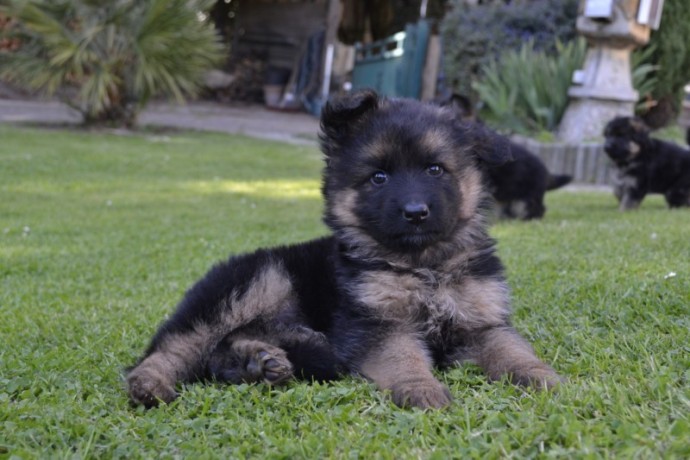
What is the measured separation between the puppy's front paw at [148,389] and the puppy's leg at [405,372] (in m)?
0.72

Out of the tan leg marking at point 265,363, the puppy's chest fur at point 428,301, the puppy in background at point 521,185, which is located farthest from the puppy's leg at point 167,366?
the puppy in background at point 521,185

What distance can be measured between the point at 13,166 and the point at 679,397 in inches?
406

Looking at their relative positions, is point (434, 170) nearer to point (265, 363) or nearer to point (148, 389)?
point (265, 363)

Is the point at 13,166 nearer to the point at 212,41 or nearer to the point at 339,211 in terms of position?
the point at 212,41

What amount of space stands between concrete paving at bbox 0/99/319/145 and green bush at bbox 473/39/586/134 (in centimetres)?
446

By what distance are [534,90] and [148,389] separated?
35.5 feet

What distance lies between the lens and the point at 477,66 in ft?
50.0

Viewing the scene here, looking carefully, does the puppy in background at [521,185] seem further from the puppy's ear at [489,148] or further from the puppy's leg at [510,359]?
the puppy's leg at [510,359]

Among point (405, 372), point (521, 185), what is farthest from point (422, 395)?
point (521, 185)

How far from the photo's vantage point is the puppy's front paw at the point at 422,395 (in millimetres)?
2625

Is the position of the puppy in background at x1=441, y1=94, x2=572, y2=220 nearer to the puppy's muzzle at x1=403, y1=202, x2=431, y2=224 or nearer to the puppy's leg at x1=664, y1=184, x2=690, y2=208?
the puppy's leg at x1=664, y1=184, x2=690, y2=208

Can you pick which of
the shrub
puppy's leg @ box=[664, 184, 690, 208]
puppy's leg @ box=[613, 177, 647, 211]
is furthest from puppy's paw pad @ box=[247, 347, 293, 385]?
the shrub

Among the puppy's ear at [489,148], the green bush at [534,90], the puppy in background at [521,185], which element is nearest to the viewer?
the puppy's ear at [489,148]

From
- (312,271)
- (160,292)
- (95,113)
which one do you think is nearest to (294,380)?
(312,271)
